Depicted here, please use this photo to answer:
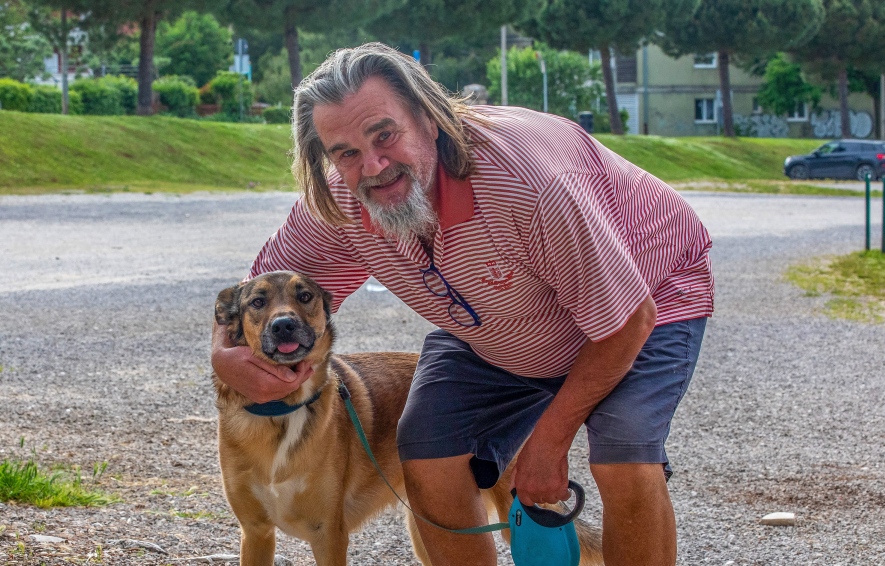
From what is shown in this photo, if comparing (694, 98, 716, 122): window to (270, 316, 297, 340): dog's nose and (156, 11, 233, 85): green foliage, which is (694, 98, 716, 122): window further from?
(270, 316, 297, 340): dog's nose

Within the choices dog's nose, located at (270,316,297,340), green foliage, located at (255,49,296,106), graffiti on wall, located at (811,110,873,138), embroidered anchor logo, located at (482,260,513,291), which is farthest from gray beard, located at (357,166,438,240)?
graffiti on wall, located at (811,110,873,138)

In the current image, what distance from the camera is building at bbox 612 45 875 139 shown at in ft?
196

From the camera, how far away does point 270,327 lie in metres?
3.48

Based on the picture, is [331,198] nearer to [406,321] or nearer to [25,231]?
[406,321]

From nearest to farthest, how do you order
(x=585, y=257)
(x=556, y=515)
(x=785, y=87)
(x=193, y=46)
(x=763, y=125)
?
(x=585, y=257)
(x=556, y=515)
(x=785, y=87)
(x=193, y=46)
(x=763, y=125)

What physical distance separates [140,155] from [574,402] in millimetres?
25115

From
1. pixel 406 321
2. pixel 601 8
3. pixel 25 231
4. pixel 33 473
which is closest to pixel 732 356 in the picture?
pixel 406 321

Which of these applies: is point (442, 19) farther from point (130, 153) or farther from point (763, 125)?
point (763, 125)

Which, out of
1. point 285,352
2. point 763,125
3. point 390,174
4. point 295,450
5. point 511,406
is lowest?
point 295,450

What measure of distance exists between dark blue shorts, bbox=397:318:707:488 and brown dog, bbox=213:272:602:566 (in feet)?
1.00

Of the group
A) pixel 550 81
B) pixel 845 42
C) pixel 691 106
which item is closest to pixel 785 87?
pixel 691 106

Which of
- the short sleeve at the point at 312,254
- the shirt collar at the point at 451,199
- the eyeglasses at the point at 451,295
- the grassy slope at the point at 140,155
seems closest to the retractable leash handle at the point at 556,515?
the eyeglasses at the point at 451,295

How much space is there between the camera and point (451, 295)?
3170 mm

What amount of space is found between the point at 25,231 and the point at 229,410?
40.9 feet
